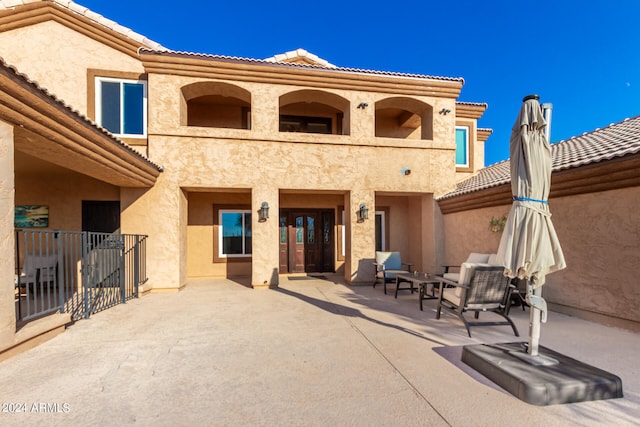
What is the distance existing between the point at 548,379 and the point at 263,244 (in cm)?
682

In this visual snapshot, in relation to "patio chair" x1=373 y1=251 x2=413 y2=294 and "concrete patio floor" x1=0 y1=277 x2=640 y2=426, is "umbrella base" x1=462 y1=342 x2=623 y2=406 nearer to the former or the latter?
"concrete patio floor" x1=0 y1=277 x2=640 y2=426

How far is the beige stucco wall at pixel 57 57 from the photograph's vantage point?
8.30m

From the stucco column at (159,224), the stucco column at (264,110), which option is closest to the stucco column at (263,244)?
the stucco column at (264,110)

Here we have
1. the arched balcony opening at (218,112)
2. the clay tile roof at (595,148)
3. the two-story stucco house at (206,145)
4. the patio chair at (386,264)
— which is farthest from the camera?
the arched balcony opening at (218,112)

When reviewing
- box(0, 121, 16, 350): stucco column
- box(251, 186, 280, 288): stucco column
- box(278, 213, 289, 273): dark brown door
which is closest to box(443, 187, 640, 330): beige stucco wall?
box(251, 186, 280, 288): stucco column

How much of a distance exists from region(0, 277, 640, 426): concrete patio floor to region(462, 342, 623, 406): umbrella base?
7 cm

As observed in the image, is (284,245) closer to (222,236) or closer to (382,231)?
(222,236)

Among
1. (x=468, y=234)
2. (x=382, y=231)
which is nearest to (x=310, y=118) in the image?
(x=382, y=231)

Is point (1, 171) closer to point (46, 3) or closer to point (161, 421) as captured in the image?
point (161, 421)

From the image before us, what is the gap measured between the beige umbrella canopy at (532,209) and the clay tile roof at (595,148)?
278 cm

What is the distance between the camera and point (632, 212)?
15.2ft

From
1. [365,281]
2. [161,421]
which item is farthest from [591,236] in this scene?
[161,421]

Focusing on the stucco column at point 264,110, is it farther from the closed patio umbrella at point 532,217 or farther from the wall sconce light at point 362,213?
the closed patio umbrella at point 532,217

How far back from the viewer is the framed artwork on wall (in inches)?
318
